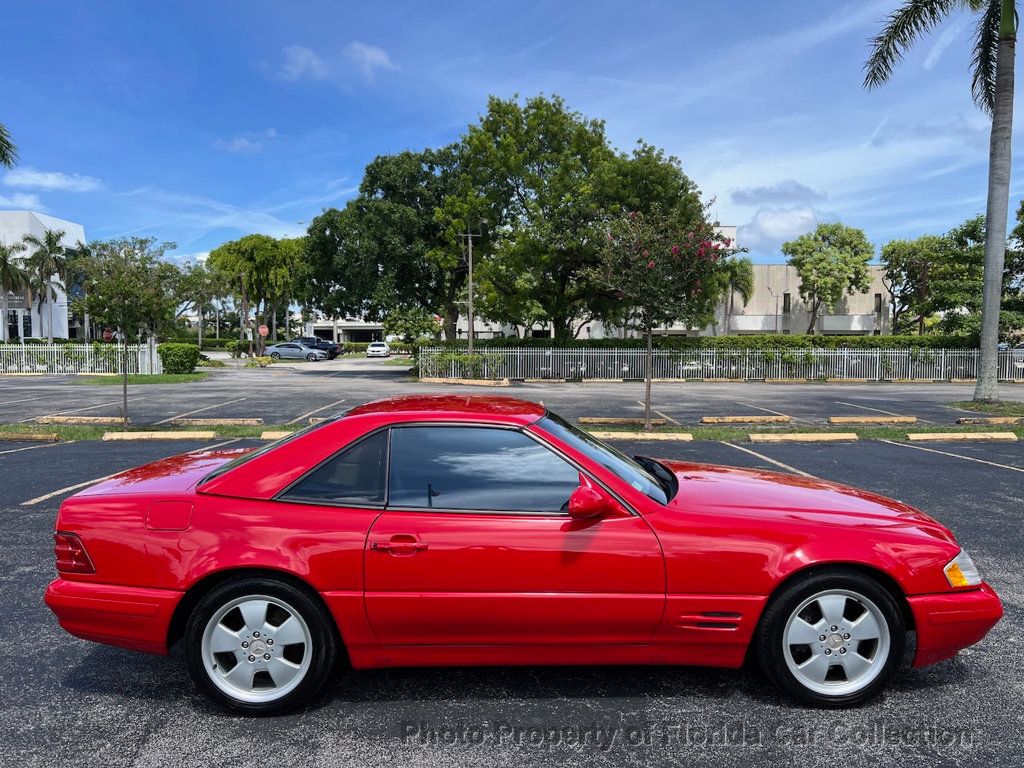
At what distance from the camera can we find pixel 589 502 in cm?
302

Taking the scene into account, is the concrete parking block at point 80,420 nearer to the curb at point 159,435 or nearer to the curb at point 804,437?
the curb at point 159,435

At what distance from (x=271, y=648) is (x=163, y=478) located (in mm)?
1199

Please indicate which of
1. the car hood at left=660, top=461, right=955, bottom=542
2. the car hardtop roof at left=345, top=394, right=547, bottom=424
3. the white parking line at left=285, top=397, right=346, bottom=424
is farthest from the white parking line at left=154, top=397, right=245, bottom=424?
the car hood at left=660, top=461, right=955, bottom=542

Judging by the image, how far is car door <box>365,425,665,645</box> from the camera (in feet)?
9.98

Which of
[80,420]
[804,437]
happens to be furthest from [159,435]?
[804,437]

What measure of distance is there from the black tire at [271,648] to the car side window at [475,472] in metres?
0.60

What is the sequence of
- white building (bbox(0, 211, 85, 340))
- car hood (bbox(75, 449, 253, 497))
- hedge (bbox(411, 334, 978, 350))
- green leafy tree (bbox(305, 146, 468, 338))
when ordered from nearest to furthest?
car hood (bbox(75, 449, 253, 497)), hedge (bbox(411, 334, 978, 350)), green leafy tree (bbox(305, 146, 468, 338)), white building (bbox(0, 211, 85, 340))

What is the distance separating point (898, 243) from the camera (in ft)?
165

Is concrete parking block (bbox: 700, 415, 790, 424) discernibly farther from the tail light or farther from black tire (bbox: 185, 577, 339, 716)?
the tail light

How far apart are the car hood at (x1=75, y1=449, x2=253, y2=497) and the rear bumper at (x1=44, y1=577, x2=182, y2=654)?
471 mm

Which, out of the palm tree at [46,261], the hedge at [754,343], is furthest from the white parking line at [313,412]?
the palm tree at [46,261]

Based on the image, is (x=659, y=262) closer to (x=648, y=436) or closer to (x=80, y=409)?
(x=648, y=436)

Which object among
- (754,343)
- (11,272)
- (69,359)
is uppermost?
(11,272)

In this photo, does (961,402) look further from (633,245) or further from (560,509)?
(560,509)
